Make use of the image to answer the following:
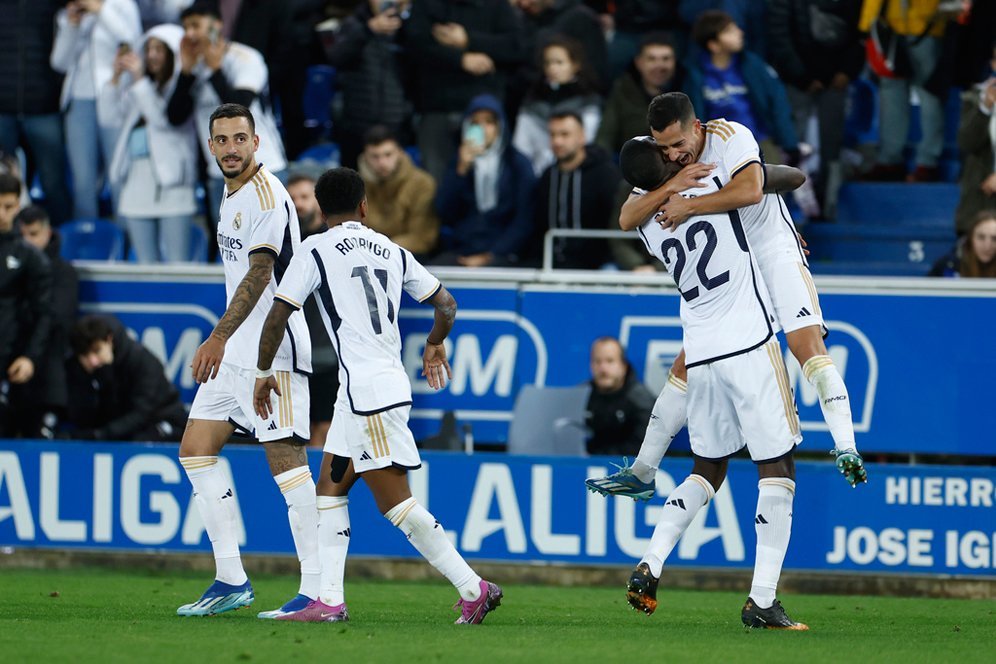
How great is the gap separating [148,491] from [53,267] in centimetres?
171

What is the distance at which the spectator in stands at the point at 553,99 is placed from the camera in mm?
12711

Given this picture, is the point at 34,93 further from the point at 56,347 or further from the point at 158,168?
the point at 56,347

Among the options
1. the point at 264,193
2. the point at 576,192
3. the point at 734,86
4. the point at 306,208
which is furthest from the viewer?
the point at 734,86

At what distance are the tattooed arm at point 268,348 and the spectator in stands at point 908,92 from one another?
7.31 meters

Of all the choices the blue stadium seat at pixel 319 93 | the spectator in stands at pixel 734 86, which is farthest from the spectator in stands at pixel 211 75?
the spectator in stands at pixel 734 86

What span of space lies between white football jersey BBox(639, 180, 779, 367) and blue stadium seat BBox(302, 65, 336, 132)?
7376mm

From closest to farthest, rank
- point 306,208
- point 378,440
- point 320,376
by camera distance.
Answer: point 378,440
point 320,376
point 306,208

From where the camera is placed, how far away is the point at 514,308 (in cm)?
1139

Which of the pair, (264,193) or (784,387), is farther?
(264,193)

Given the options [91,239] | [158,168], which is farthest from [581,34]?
[91,239]

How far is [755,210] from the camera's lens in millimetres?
7730

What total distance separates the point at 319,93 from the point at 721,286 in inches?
303

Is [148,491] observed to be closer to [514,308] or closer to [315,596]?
[514,308]

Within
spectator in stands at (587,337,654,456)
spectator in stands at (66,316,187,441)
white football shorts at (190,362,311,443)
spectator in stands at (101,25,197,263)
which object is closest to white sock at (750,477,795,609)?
white football shorts at (190,362,311,443)
